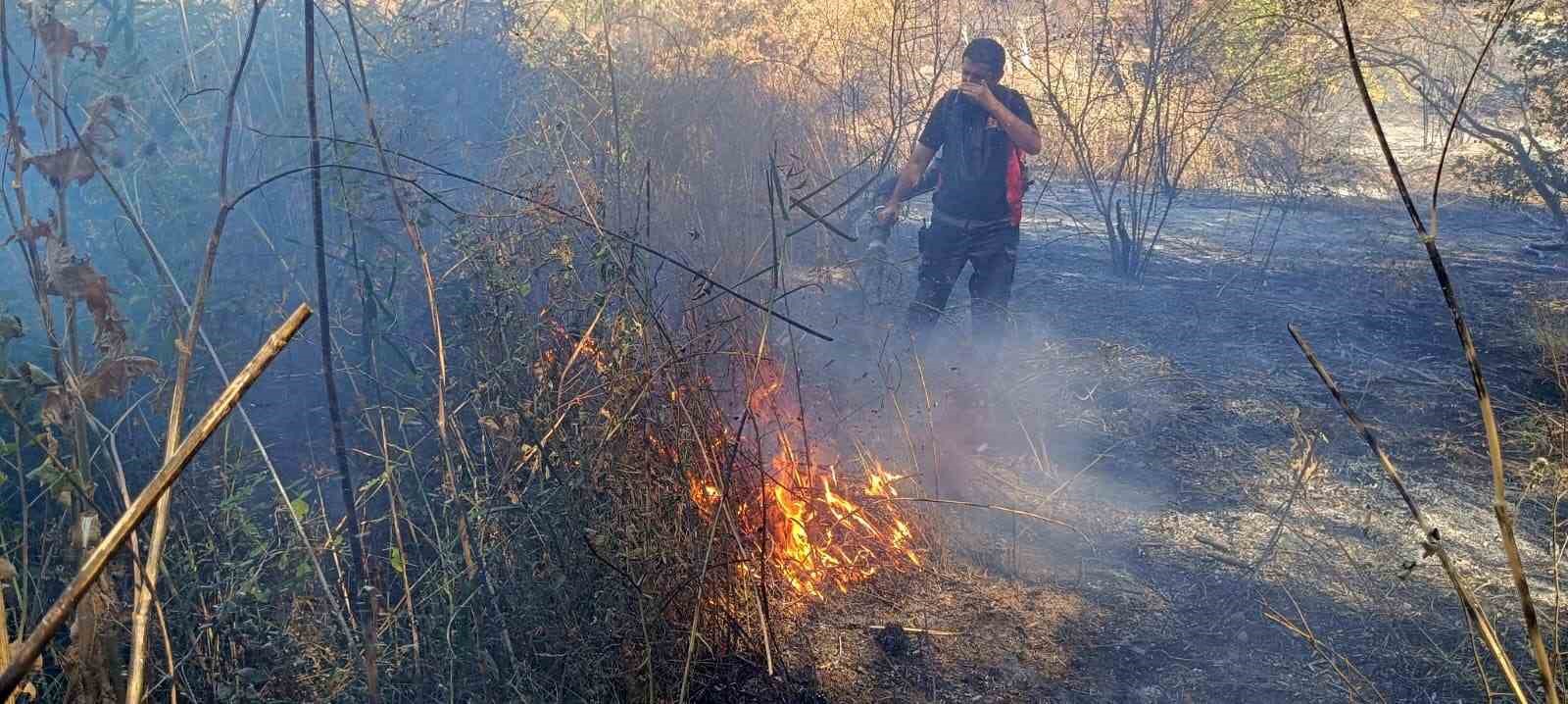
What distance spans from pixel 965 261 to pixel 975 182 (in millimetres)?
401

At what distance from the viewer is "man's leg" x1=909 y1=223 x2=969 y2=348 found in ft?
16.1

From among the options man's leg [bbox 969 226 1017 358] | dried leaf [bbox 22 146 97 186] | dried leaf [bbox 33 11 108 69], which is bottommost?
Answer: man's leg [bbox 969 226 1017 358]

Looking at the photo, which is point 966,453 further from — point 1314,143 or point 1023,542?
point 1314,143

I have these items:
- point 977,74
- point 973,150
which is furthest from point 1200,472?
point 977,74

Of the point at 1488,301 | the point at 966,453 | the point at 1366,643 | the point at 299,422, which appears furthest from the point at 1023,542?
the point at 1488,301

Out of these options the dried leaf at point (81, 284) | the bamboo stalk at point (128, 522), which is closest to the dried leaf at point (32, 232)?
the dried leaf at point (81, 284)

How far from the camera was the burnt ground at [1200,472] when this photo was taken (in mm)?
3029

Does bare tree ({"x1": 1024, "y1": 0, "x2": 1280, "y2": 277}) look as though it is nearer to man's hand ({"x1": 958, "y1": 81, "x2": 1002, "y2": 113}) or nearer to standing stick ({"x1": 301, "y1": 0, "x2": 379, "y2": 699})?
man's hand ({"x1": 958, "y1": 81, "x2": 1002, "y2": 113})

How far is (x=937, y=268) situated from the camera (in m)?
4.97

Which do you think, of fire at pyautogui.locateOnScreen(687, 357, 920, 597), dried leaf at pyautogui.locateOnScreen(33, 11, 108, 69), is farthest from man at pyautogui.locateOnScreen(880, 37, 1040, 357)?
dried leaf at pyautogui.locateOnScreen(33, 11, 108, 69)

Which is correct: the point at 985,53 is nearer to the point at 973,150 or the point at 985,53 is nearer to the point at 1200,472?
the point at 973,150

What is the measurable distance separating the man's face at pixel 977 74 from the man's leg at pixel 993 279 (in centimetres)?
69

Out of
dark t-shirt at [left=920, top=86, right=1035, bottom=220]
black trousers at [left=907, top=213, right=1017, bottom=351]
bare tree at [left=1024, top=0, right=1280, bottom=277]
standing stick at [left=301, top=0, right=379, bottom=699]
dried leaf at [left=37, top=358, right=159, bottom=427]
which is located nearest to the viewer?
standing stick at [left=301, top=0, right=379, bottom=699]

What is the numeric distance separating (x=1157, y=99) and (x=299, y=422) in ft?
17.2
